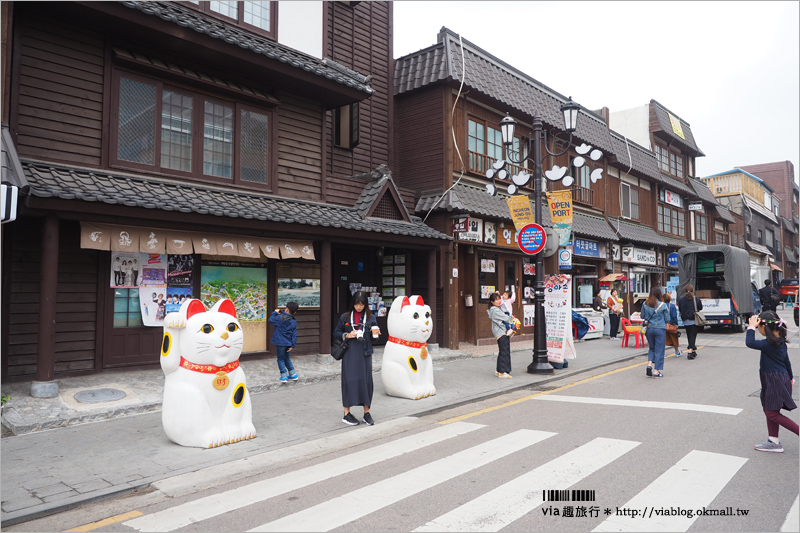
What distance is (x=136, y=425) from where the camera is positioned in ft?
24.2

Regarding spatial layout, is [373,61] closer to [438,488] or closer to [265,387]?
[265,387]

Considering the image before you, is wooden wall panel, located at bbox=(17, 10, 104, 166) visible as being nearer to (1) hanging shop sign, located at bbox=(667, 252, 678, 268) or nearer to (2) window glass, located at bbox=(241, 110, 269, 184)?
(2) window glass, located at bbox=(241, 110, 269, 184)

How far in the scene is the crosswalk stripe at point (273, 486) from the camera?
4.46 metres

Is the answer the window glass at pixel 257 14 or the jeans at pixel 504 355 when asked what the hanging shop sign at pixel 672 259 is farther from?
the window glass at pixel 257 14

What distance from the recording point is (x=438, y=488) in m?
4.95

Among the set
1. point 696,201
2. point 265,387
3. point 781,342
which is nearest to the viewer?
point 781,342

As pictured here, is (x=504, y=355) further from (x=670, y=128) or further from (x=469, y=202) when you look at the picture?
(x=670, y=128)

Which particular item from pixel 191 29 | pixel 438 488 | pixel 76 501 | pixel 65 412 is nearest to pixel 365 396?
pixel 438 488

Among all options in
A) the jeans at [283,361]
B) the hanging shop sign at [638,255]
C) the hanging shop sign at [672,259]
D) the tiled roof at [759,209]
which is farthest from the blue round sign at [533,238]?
the tiled roof at [759,209]

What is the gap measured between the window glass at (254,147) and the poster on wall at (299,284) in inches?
82.9

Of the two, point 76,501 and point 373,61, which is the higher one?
point 373,61

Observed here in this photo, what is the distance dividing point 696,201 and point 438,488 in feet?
109

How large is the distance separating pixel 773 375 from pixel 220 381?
631 centimetres

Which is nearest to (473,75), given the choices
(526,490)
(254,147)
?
(254,147)
